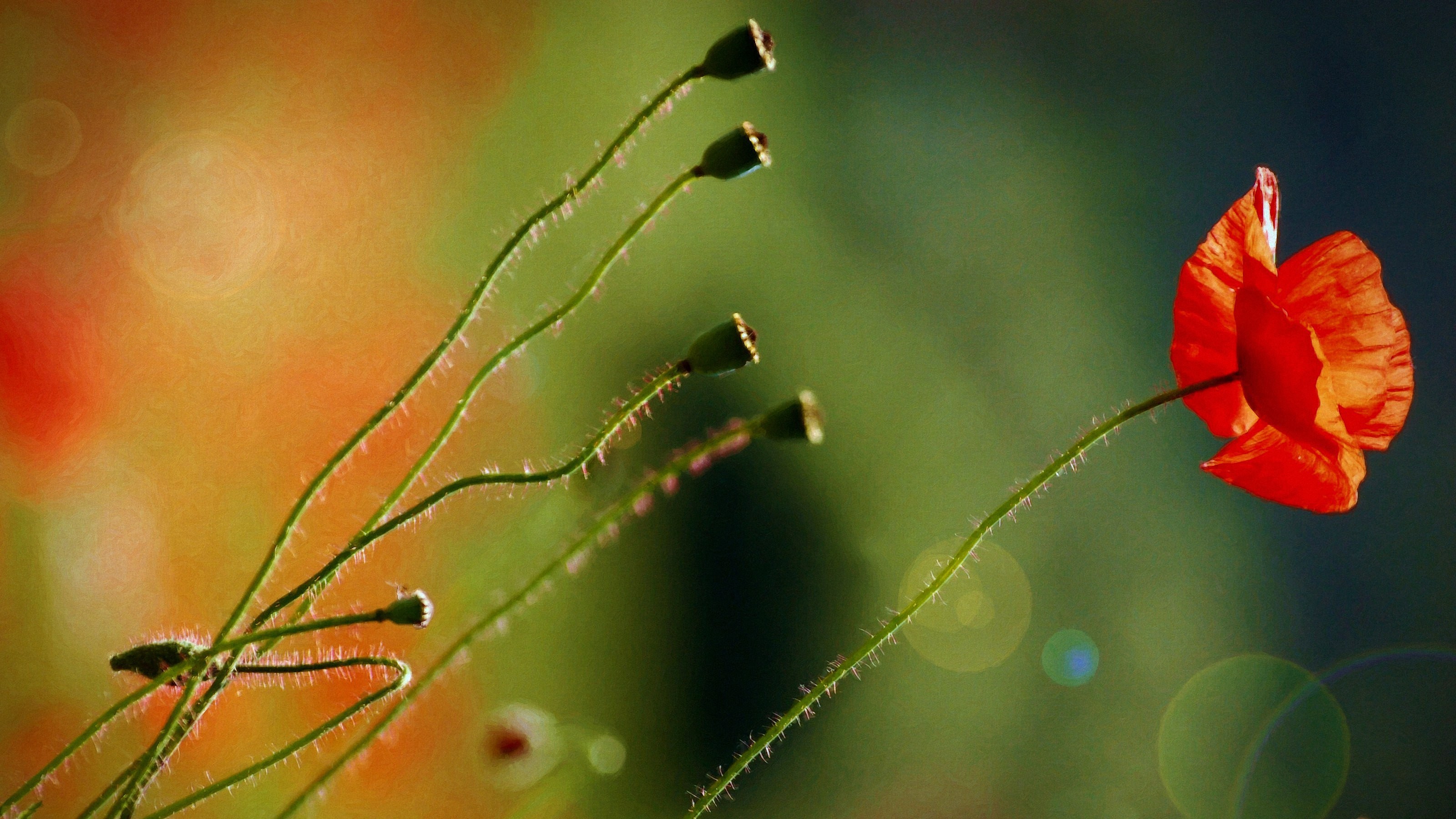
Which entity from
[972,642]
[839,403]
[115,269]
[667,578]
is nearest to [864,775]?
[972,642]

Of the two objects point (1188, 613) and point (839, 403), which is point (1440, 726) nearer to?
point (1188, 613)

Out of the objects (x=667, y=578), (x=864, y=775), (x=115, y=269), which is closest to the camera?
(x=115, y=269)

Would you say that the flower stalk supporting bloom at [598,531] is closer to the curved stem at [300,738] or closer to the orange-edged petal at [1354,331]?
the curved stem at [300,738]

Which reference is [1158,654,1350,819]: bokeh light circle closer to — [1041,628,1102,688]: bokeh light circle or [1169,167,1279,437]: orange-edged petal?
[1041,628,1102,688]: bokeh light circle

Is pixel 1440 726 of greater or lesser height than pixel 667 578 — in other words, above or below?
below

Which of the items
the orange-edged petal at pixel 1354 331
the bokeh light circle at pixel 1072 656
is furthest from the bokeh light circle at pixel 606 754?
the orange-edged petal at pixel 1354 331

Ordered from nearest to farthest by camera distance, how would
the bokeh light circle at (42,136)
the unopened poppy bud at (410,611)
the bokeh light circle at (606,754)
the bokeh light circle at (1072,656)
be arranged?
the unopened poppy bud at (410,611) < the bokeh light circle at (42,136) < the bokeh light circle at (606,754) < the bokeh light circle at (1072,656)

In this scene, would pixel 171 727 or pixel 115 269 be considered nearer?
pixel 171 727
